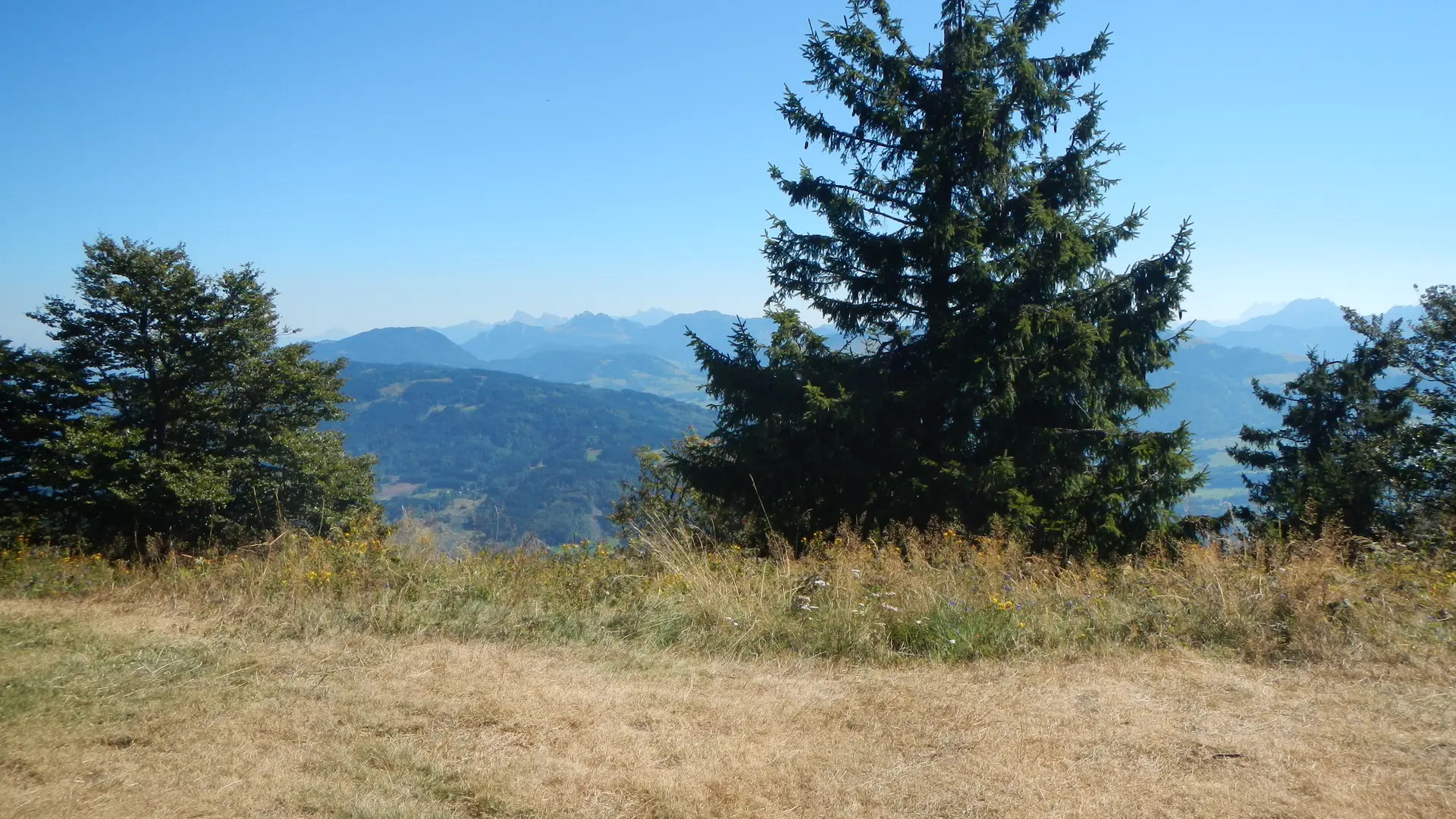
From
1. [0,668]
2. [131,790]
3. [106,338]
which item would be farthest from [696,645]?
[106,338]

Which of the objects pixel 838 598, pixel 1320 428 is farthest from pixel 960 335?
pixel 1320 428

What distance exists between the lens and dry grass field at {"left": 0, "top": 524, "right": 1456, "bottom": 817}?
2.79 meters

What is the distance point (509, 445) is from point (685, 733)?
568 feet

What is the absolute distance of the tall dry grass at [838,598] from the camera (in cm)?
434

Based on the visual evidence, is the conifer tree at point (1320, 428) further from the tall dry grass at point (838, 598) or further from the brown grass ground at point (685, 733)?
the brown grass ground at point (685, 733)

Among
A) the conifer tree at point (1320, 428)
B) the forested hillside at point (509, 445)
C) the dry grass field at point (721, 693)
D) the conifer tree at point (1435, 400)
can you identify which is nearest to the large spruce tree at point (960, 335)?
the conifer tree at point (1435, 400)

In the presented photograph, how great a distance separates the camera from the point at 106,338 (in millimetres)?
19484

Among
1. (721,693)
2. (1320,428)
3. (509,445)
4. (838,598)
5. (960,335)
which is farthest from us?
(509,445)

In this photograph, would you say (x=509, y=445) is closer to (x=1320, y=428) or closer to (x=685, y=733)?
Result: (x=1320, y=428)

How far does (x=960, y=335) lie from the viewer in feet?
34.8

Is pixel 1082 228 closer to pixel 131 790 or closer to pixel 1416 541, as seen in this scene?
pixel 1416 541

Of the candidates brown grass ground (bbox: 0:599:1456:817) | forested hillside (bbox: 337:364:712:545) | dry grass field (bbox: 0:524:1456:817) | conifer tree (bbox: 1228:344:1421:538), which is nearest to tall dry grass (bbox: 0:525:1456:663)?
dry grass field (bbox: 0:524:1456:817)

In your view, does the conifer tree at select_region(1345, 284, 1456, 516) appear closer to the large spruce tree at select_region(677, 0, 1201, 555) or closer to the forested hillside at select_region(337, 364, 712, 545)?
the large spruce tree at select_region(677, 0, 1201, 555)

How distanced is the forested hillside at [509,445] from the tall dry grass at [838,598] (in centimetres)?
9251
